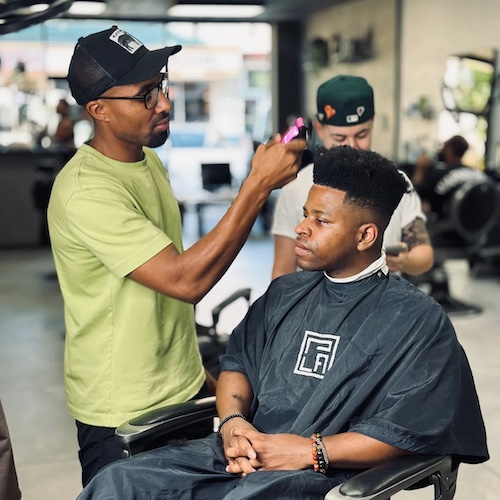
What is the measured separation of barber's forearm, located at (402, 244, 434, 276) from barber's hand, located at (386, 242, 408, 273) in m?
0.02

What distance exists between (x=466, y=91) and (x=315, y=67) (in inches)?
126

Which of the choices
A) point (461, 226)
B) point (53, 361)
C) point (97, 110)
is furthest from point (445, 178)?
point (97, 110)

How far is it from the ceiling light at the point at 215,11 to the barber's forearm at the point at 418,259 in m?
7.50

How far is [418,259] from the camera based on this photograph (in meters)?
2.45

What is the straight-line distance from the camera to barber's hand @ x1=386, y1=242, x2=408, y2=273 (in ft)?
7.66

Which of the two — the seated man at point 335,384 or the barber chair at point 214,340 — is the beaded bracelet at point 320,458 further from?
the barber chair at point 214,340

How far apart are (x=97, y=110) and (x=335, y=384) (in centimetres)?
83

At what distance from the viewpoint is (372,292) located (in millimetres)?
1828

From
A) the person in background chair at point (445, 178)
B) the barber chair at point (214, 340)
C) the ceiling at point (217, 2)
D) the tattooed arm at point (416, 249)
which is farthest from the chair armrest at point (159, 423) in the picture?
the ceiling at point (217, 2)

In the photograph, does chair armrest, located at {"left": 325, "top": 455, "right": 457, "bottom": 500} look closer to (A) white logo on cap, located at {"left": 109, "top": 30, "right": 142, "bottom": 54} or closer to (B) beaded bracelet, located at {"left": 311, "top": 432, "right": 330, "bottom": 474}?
(B) beaded bracelet, located at {"left": 311, "top": 432, "right": 330, "bottom": 474}

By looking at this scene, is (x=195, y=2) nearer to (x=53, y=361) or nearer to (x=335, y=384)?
(x=53, y=361)

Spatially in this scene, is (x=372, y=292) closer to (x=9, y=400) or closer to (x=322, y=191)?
(x=322, y=191)

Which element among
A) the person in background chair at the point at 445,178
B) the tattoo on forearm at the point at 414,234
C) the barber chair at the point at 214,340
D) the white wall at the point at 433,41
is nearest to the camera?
the tattoo on forearm at the point at 414,234

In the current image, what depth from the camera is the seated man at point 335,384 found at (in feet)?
5.34
